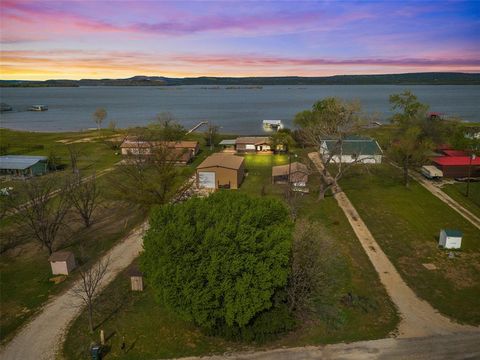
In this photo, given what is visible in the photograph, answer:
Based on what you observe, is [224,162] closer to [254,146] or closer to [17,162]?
[254,146]

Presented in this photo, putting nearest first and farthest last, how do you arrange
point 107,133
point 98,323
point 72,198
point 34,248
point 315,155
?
point 98,323 < point 34,248 < point 72,198 < point 315,155 < point 107,133

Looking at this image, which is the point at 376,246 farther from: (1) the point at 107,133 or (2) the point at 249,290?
(1) the point at 107,133

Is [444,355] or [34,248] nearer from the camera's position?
[444,355]

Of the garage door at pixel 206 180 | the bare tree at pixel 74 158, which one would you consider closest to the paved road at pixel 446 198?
the garage door at pixel 206 180

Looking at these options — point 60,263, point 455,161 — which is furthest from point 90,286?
point 455,161

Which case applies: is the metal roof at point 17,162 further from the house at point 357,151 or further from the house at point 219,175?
the house at point 357,151

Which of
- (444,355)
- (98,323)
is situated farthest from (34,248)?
(444,355)

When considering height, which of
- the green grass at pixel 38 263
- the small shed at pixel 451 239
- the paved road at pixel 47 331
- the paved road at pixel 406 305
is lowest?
the paved road at pixel 406 305
